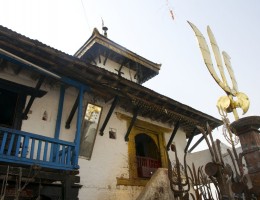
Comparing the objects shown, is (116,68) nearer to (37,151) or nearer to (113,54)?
(113,54)

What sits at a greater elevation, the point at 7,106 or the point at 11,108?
the point at 7,106

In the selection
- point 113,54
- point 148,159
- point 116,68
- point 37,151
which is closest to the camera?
point 37,151

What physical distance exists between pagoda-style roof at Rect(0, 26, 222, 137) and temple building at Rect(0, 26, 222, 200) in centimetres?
3

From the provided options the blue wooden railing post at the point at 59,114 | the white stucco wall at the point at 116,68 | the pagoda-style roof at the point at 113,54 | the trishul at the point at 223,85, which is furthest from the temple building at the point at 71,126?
the pagoda-style roof at the point at 113,54

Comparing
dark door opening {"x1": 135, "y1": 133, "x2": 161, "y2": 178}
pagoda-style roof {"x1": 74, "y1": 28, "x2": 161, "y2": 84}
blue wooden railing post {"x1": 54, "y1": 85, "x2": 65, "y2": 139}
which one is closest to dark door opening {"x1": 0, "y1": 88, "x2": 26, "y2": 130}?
blue wooden railing post {"x1": 54, "y1": 85, "x2": 65, "y2": 139}

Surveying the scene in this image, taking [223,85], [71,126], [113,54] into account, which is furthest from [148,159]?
[113,54]

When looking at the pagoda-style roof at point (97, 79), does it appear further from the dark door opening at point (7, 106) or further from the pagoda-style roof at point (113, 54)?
the pagoda-style roof at point (113, 54)

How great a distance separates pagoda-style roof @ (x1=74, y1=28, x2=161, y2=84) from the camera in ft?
43.2

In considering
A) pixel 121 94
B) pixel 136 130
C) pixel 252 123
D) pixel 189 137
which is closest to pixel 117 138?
pixel 136 130

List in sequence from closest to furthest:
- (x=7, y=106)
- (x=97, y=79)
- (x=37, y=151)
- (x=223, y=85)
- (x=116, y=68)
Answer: (x=223, y=85)
(x=37, y=151)
(x=7, y=106)
(x=97, y=79)
(x=116, y=68)

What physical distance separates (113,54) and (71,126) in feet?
21.9

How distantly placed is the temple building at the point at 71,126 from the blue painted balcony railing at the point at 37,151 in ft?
0.07

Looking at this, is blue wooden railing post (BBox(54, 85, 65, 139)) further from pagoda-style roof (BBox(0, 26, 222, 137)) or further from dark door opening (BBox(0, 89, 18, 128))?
dark door opening (BBox(0, 89, 18, 128))

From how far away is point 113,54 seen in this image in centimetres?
1388
